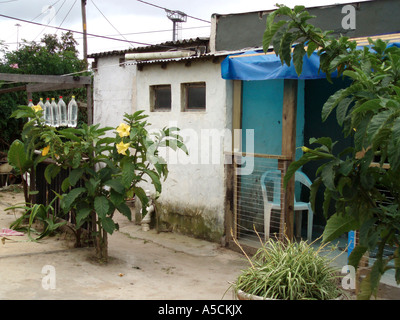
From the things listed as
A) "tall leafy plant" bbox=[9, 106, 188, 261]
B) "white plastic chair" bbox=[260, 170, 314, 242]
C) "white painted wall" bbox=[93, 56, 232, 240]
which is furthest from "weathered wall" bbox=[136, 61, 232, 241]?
"tall leafy plant" bbox=[9, 106, 188, 261]

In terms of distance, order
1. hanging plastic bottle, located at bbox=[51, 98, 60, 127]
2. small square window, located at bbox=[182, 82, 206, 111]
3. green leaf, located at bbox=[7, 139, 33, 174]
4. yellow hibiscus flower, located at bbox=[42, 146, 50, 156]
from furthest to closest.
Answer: small square window, located at bbox=[182, 82, 206, 111], hanging plastic bottle, located at bbox=[51, 98, 60, 127], green leaf, located at bbox=[7, 139, 33, 174], yellow hibiscus flower, located at bbox=[42, 146, 50, 156]

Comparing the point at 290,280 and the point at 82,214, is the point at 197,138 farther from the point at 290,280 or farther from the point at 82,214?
the point at 290,280

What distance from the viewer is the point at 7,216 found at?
8.95 metres

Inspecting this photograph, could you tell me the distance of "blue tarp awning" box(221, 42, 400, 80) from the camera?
5711 millimetres

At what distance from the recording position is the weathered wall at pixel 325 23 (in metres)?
6.80

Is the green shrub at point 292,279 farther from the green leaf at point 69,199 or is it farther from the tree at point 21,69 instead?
the tree at point 21,69

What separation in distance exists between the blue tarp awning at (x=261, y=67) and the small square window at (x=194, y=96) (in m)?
1.48

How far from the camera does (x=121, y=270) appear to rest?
609 cm

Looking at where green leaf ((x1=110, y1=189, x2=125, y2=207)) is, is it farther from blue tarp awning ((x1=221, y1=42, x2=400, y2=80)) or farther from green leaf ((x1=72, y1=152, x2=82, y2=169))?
blue tarp awning ((x1=221, y1=42, x2=400, y2=80))

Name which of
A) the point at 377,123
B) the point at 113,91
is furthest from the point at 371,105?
the point at 113,91

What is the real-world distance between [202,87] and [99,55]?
4.54 m

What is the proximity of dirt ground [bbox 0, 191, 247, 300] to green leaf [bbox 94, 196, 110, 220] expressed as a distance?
29.8 inches
